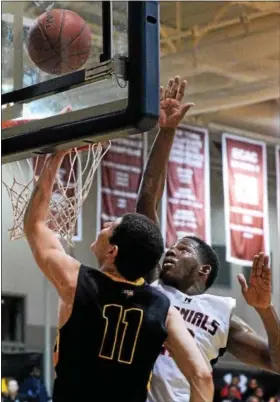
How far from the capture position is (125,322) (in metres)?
2.61

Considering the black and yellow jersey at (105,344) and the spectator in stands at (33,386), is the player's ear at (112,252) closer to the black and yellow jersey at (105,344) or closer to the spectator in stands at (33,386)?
the black and yellow jersey at (105,344)

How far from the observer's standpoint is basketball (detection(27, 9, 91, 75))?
9.81ft

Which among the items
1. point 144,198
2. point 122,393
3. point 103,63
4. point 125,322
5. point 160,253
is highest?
point 103,63

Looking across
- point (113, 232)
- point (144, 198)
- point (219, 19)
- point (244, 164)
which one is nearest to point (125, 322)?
point (113, 232)

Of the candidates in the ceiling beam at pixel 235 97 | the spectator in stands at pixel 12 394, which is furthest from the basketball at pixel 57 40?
the ceiling beam at pixel 235 97

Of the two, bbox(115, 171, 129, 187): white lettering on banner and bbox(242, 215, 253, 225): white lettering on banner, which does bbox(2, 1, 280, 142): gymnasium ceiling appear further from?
bbox(242, 215, 253, 225): white lettering on banner

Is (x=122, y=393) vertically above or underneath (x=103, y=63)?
underneath

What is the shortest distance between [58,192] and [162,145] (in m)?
0.50

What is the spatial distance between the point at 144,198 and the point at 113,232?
924mm

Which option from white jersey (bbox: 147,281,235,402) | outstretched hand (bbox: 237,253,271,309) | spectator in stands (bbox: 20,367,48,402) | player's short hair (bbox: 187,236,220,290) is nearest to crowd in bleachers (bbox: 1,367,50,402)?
spectator in stands (bbox: 20,367,48,402)

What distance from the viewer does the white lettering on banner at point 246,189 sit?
10281 mm

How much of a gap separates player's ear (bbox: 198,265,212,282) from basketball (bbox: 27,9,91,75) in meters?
1.00

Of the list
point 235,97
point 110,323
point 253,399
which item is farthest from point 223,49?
point 110,323

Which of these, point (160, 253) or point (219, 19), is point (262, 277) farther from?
point (219, 19)
